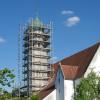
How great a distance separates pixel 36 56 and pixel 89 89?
132 ft

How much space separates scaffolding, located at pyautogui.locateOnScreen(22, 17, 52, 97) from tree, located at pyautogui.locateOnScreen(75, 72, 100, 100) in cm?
3501

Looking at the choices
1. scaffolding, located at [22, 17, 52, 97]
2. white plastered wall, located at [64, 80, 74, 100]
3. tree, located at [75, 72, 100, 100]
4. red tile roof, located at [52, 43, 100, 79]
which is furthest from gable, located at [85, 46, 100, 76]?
scaffolding, located at [22, 17, 52, 97]

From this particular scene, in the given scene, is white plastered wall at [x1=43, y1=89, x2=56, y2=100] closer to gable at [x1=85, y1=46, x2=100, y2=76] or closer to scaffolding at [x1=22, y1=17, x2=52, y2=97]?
gable at [x1=85, y1=46, x2=100, y2=76]

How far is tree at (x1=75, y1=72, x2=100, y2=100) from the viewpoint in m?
35.8

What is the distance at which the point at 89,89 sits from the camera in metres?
35.8

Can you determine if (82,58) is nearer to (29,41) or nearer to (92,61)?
(92,61)

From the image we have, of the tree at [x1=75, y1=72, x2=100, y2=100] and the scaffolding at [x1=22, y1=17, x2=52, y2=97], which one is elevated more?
the scaffolding at [x1=22, y1=17, x2=52, y2=97]

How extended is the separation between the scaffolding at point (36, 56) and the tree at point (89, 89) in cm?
3501

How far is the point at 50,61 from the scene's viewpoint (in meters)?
75.2

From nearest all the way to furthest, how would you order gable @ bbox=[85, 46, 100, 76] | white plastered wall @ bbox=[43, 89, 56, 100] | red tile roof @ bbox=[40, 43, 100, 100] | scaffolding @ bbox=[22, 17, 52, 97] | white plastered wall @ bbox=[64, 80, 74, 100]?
gable @ bbox=[85, 46, 100, 76]
red tile roof @ bbox=[40, 43, 100, 100]
white plastered wall @ bbox=[64, 80, 74, 100]
white plastered wall @ bbox=[43, 89, 56, 100]
scaffolding @ bbox=[22, 17, 52, 97]

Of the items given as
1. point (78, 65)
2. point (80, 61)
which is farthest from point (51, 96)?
point (80, 61)

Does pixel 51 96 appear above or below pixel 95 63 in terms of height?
below

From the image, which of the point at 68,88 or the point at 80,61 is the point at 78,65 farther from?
the point at 68,88

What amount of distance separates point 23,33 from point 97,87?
4307cm
